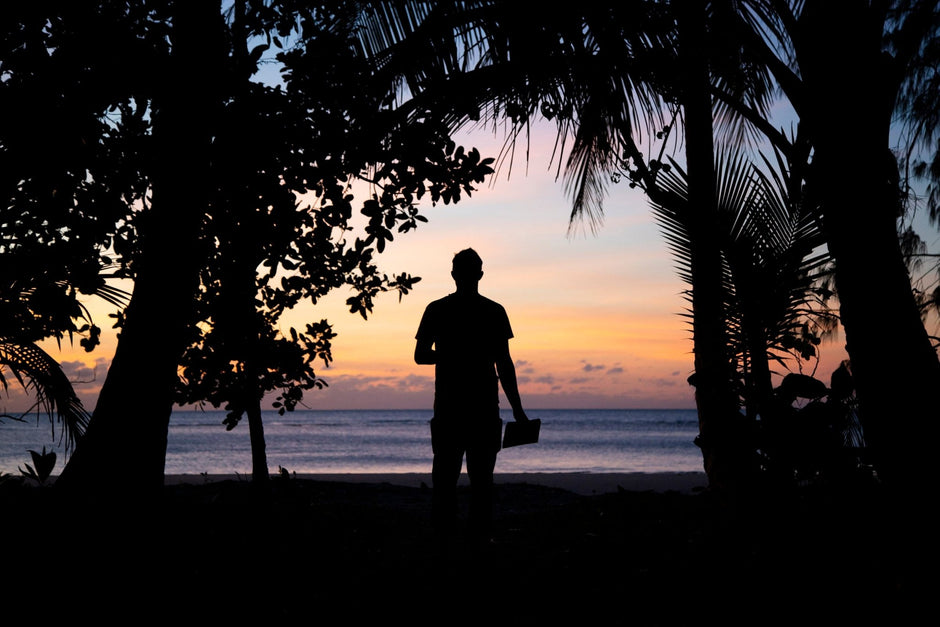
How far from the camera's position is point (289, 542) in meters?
4.65

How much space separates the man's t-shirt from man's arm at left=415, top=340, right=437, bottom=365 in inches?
0.9

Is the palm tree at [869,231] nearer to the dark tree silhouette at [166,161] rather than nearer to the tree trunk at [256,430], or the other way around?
the dark tree silhouette at [166,161]

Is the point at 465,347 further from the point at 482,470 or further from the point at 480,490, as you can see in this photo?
the point at 480,490

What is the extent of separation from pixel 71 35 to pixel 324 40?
1570 millimetres

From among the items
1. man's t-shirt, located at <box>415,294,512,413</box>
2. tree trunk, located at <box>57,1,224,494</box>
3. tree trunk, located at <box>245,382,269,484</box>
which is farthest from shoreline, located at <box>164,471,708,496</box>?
→ man's t-shirt, located at <box>415,294,512,413</box>

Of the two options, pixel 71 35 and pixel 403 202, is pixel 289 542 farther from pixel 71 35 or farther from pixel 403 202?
pixel 71 35

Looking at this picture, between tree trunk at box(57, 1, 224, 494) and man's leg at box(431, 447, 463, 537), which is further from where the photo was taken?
tree trunk at box(57, 1, 224, 494)

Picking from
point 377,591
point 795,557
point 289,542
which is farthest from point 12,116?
point 795,557

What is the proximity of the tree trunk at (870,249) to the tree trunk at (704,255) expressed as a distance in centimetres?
152

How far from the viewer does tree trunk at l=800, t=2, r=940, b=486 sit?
3.10m

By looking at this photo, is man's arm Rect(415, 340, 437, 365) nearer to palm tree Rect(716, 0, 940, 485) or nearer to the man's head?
the man's head

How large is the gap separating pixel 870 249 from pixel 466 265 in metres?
1.99

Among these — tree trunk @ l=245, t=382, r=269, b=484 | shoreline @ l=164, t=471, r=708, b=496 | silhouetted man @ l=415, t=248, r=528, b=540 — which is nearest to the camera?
silhouetted man @ l=415, t=248, r=528, b=540

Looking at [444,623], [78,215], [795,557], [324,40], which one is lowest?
[444,623]
